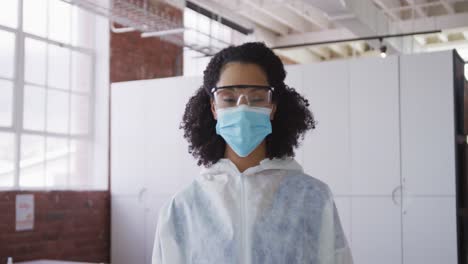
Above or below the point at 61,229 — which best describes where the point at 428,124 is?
above

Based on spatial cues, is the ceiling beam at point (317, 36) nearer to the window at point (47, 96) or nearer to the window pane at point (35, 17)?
the window at point (47, 96)

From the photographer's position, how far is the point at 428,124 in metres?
5.25

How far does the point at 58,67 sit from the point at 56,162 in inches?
35.8

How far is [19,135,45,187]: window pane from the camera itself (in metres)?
5.72

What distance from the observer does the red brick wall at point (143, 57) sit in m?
6.76

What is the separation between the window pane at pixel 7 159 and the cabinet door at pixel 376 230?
2.92 meters

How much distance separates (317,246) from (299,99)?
1.54ft

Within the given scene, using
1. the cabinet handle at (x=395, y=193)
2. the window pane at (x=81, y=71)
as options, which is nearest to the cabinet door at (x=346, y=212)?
the cabinet handle at (x=395, y=193)

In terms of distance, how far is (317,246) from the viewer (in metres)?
1.76

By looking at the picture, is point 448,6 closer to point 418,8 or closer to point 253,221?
point 418,8

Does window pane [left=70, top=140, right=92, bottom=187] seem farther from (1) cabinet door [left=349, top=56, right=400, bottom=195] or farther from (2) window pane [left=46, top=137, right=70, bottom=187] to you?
(1) cabinet door [left=349, top=56, right=400, bottom=195]

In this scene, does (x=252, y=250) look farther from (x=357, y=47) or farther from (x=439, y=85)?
(x=357, y=47)

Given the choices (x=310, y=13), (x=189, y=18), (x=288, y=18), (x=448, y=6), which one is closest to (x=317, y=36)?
(x=288, y=18)

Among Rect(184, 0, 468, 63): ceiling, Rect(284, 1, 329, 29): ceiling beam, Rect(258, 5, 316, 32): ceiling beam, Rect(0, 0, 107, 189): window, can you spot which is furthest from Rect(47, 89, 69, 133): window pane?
Rect(284, 1, 329, 29): ceiling beam
